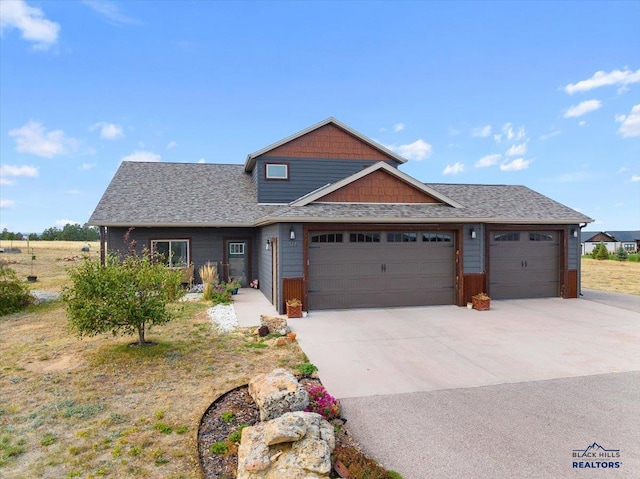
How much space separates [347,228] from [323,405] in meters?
6.08

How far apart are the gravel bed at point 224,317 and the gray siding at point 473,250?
6663mm

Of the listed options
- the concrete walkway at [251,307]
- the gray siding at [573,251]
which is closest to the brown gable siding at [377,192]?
the concrete walkway at [251,307]

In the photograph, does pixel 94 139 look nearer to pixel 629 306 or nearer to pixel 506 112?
pixel 506 112

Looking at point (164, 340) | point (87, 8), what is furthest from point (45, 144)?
point (164, 340)

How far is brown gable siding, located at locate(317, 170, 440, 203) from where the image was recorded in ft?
33.9

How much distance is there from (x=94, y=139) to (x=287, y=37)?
11.4 meters

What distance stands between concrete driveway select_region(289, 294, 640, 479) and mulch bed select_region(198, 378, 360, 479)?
0.31 meters

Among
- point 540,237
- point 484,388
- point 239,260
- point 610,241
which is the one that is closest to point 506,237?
point 540,237

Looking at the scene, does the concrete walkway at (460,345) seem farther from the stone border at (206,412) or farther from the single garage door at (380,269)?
the stone border at (206,412)

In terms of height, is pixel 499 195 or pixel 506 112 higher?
pixel 506 112

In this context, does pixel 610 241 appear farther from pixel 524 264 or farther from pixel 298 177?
pixel 298 177

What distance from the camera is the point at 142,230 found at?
42.2 ft

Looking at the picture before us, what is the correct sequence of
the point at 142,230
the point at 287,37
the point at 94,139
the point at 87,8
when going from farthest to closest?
the point at 94,139 → the point at 287,37 → the point at 142,230 → the point at 87,8

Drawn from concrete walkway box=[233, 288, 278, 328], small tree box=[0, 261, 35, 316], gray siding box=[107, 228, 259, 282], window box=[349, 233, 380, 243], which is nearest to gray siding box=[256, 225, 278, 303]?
concrete walkway box=[233, 288, 278, 328]
